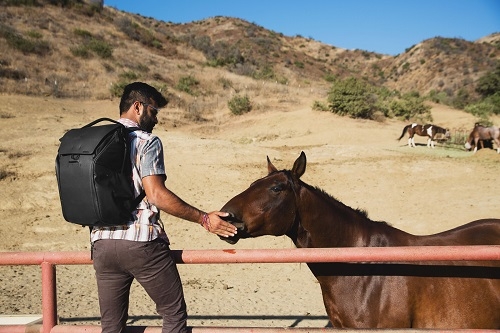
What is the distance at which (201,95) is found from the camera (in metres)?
32.2

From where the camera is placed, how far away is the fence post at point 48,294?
2.38 meters

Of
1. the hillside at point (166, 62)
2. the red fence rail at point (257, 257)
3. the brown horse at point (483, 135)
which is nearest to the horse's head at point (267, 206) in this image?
the red fence rail at point (257, 257)

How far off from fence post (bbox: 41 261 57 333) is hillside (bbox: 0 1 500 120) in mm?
23821

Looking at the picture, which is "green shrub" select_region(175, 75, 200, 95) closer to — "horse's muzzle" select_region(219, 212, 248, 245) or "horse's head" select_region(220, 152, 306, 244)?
"horse's head" select_region(220, 152, 306, 244)

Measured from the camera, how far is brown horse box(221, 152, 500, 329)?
2705 millimetres

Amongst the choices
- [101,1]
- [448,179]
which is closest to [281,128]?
[448,179]

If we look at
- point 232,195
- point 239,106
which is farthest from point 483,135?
point 239,106

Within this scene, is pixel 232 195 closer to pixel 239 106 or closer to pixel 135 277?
pixel 135 277

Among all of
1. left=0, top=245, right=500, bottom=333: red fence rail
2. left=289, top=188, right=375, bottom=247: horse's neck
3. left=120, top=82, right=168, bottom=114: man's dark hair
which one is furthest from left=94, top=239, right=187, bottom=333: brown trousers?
left=289, top=188, right=375, bottom=247: horse's neck

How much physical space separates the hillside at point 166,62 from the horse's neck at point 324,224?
23414mm

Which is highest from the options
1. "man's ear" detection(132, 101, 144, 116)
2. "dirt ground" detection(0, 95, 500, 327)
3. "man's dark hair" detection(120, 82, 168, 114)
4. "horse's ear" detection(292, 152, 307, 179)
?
"man's dark hair" detection(120, 82, 168, 114)

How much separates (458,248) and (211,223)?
131cm

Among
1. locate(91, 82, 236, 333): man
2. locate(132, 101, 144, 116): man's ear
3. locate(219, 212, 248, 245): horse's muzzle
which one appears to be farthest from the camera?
locate(219, 212, 248, 245): horse's muzzle

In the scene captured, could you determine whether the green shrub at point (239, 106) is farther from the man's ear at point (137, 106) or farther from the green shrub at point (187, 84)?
the man's ear at point (137, 106)
